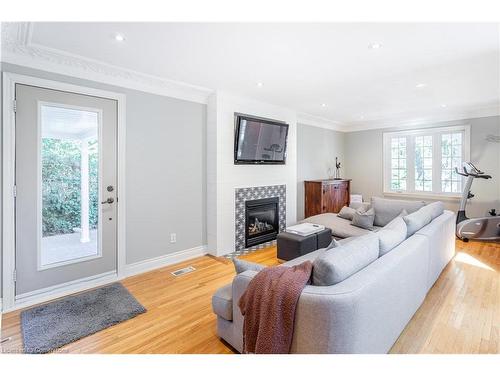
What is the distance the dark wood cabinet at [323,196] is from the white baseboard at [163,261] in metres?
2.58

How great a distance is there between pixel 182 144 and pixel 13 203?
1902mm

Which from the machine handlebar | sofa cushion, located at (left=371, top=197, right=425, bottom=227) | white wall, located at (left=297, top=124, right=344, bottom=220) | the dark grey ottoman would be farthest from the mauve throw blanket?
the machine handlebar

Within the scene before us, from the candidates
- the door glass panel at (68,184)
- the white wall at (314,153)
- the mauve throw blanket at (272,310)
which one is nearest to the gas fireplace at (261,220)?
the white wall at (314,153)

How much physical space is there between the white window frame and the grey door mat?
5.81 m

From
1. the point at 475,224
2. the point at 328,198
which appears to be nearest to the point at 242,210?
the point at 328,198

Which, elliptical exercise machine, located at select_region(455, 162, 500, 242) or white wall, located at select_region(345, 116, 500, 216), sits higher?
white wall, located at select_region(345, 116, 500, 216)

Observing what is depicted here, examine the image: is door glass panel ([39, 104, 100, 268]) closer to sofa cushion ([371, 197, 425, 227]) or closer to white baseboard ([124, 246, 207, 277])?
white baseboard ([124, 246, 207, 277])

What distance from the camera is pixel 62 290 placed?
2.66m

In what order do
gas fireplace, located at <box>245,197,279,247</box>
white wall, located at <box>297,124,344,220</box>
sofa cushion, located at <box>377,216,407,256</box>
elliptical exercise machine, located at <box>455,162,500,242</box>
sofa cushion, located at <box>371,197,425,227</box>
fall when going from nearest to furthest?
sofa cushion, located at <box>377,216,407,256</box>
sofa cushion, located at <box>371,197,425,227</box>
gas fireplace, located at <box>245,197,279,247</box>
elliptical exercise machine, located at <box>455,162,500,242</box>
white wall, located at <box>297,124,344,220</box>

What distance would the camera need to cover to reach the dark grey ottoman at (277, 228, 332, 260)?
3180 mm

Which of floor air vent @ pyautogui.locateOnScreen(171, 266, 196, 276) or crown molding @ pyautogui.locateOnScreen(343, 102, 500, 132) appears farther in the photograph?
crown molding @ pyautogui.locateOnScreen(343, 102, 500, 132)

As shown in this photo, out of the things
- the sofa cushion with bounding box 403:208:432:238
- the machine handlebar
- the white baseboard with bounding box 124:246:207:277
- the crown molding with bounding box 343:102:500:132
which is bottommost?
the white baseboard with bounding box 124:246:207:277

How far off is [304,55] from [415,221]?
6.49ft

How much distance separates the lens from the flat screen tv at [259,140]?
3.94 meters
